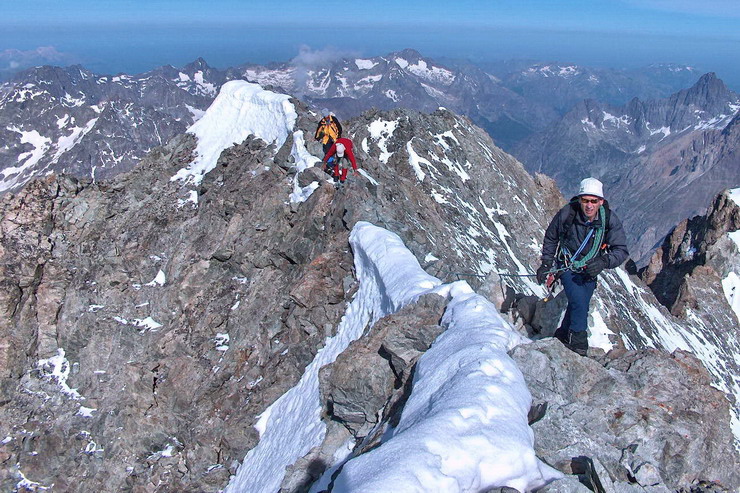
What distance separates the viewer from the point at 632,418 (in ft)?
27.3

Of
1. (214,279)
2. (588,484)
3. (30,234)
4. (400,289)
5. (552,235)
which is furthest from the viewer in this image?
(30,234)

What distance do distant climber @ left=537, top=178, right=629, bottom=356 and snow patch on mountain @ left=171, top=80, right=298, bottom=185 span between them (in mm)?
19659

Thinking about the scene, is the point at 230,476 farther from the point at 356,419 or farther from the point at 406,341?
the point at 406,341

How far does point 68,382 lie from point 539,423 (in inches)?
1024

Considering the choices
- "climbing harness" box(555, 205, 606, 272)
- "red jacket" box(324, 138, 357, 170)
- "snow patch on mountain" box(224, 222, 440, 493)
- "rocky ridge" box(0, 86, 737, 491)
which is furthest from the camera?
"red jacket" box(324, 138, 357, 170)

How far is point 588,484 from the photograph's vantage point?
253 inches

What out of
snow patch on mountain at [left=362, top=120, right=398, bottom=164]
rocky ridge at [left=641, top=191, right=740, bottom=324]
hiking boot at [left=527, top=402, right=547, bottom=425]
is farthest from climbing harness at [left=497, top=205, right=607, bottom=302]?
rocky ridge at [left=641, top=191, right=740, bottom=324]

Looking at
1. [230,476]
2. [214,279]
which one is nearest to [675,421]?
[230,476]

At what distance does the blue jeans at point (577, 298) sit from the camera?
1076 centimetres

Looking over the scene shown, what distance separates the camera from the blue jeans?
10.8 m

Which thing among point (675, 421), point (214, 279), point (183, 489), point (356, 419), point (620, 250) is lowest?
point (183, 489)

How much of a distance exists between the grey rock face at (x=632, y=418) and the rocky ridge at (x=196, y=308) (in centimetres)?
26

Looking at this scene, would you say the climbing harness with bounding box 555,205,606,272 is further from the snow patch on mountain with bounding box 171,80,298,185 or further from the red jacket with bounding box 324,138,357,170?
the snow patch on mountain with bounding box 171,80,298,185

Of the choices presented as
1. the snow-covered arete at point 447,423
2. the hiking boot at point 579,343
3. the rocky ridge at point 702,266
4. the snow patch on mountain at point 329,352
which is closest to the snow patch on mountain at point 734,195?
the rocky ridge at point 702,266
